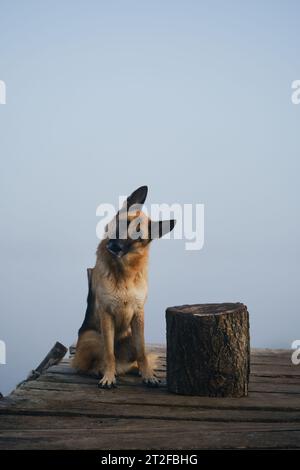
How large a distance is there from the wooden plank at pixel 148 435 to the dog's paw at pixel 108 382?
0.91m

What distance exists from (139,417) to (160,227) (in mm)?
1618

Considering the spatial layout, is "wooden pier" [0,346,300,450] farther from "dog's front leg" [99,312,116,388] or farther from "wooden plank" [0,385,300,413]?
"dog's front leg" [99,312,116,388]

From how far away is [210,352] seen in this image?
427cm

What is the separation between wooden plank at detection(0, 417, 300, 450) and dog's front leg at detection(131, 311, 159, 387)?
111 centimetres

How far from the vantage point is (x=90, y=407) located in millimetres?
3990

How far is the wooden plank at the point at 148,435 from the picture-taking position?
3.13m

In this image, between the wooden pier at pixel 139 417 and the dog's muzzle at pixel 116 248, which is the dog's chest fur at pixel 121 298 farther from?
the wooden pier at pixel 139 417

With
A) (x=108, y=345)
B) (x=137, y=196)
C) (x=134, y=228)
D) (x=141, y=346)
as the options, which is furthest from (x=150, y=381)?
(x=137, y=196)

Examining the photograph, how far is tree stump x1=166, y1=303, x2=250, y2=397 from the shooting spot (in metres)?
4.26

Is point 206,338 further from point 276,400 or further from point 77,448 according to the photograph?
point 77,448

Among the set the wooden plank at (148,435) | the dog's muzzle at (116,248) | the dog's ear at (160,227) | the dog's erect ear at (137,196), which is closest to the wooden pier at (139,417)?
the wooden plank at (148,435)

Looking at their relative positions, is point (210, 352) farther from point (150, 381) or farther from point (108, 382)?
point (108, 382)

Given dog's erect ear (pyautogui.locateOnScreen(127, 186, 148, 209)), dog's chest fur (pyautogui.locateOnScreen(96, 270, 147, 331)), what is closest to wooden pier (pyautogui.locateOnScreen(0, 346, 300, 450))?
dog's chest fur (pyautogui.locateOnScreen(96, 270, 147, 331))
